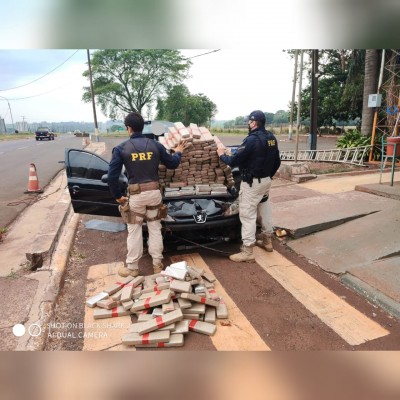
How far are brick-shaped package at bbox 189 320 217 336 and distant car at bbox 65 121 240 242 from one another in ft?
4.54

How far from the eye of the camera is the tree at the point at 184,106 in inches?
324

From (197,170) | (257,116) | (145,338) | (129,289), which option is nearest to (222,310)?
(145,338)

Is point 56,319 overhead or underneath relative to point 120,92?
underneath

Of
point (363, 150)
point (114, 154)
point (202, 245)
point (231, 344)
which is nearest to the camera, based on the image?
point (231, 344)

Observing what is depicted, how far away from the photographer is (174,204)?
13.9 ft

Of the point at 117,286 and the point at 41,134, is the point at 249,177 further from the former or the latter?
the point at 41,134

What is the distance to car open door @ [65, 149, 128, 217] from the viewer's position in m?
4.57

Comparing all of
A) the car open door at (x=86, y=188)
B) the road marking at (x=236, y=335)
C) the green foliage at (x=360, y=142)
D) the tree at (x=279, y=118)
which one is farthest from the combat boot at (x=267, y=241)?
the green foliage at (x=360, y=142)

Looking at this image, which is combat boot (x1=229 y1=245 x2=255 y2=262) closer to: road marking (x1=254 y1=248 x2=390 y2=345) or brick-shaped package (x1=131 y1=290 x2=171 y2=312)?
road marking (x1=254 y1=248 x2=390 y2=345)

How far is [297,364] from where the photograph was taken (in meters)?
2.28

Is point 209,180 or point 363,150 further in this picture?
point 363,150
